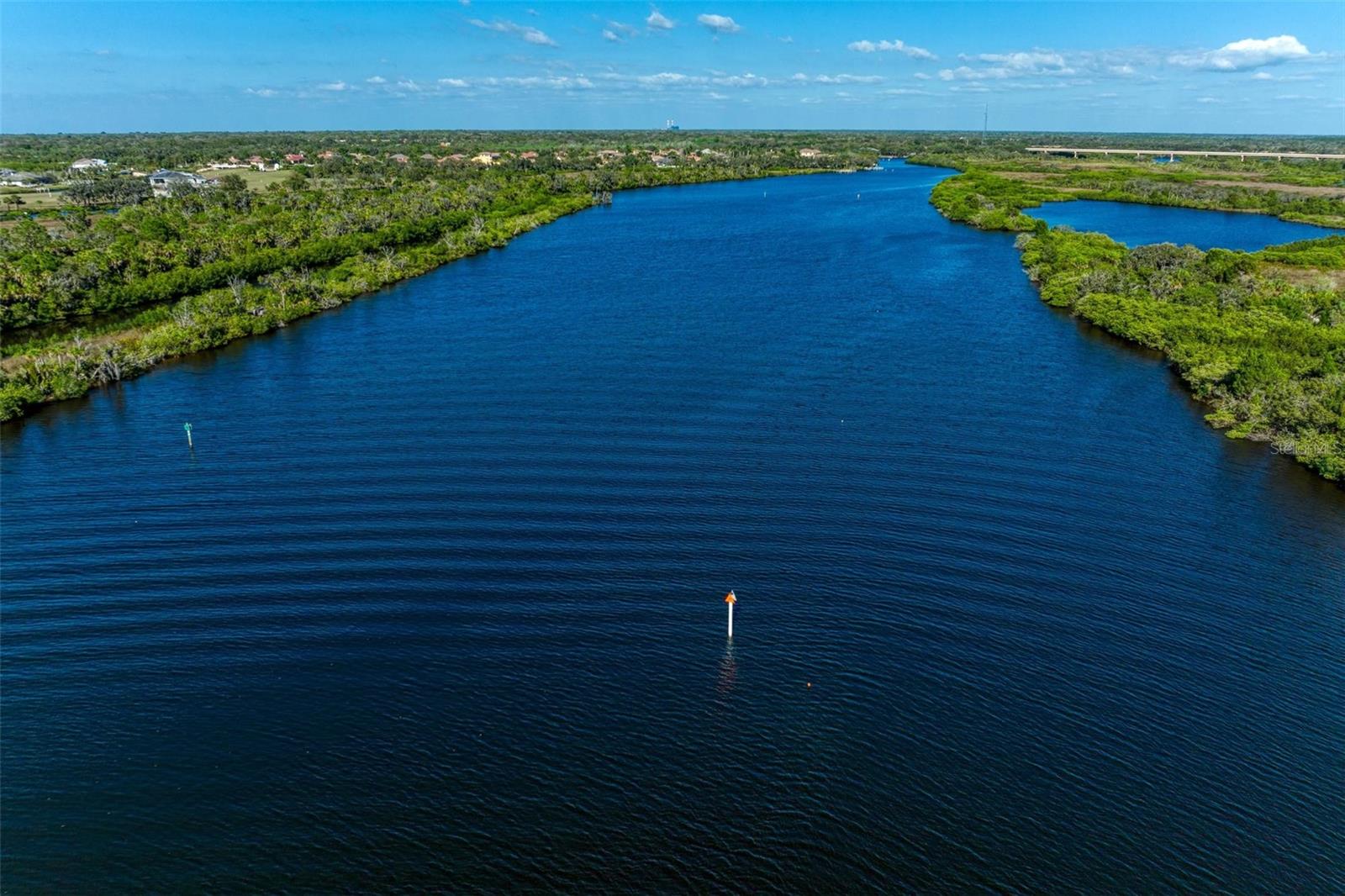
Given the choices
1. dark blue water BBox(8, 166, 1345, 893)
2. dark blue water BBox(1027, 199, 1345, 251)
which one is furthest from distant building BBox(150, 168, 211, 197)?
dark blue water BBox(1027, 199, 1345, 251)

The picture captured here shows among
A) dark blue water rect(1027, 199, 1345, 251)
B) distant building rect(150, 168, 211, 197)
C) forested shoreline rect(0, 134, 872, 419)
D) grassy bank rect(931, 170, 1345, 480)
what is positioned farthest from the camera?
distant building rect(150, 168, 211, 197)

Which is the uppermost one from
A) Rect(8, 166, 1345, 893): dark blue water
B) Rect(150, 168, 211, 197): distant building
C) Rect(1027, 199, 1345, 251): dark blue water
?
Rect(150, 168, 211, 197): distant building

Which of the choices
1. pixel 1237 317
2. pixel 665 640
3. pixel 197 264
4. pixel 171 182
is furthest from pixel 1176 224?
pixel 171 182

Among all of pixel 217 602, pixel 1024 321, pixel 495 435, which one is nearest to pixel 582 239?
pixel 1024 321

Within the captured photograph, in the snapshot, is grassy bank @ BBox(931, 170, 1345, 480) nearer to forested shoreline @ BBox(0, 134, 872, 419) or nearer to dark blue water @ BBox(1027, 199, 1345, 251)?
dark blue water @ BBox(1027, 199, 1345, 251)

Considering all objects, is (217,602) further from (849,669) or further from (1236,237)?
(1236,237)

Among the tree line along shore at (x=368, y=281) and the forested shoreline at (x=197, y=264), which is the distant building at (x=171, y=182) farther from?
the forested shoreline at (x=197, y=264)

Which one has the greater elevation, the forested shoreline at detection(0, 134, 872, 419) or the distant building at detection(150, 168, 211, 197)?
the distant building at detection(150, 168, 211, 197)

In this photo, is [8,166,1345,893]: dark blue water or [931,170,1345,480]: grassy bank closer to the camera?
[8,166,1345,893]: dark blue water
